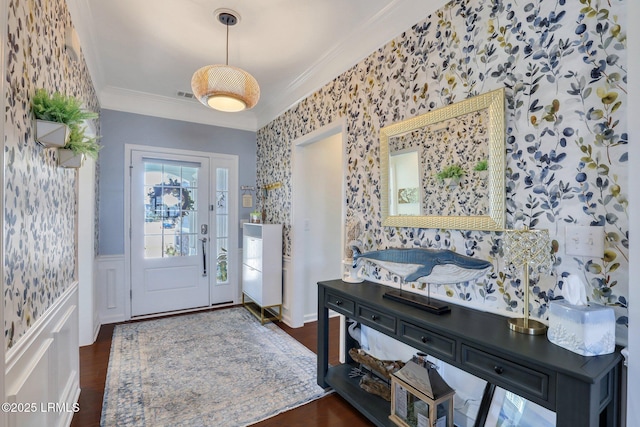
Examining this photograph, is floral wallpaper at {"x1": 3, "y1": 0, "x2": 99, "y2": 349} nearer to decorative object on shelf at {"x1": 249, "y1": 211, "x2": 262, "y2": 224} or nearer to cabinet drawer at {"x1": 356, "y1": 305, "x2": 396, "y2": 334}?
cabinet drawer at {"x1": 356, "y1": 305, "x2": 396, "y2": 334}

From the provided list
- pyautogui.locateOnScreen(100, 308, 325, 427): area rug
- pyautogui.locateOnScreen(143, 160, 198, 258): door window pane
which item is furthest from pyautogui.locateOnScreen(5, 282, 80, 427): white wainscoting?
pyautogui.locateOnScreen(143, 160, 198, 258): door window pane

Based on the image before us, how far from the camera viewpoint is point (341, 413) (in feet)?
7.03

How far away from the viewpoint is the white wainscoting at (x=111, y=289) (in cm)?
378

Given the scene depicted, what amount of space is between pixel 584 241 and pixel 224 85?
2.22 m

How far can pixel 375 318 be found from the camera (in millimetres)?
1939

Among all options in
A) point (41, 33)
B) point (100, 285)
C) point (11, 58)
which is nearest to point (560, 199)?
point (11, 58)

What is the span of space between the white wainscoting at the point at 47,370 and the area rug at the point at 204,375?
0.30 meters

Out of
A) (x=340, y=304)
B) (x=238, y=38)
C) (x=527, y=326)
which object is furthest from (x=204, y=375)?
(x=238, y=38)

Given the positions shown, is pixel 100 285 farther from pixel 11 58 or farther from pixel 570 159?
pixel 570 159

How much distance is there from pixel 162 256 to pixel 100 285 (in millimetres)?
730

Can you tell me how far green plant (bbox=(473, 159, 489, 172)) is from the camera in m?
1.71

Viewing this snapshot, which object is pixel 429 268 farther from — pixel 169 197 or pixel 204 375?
pixel 169 197

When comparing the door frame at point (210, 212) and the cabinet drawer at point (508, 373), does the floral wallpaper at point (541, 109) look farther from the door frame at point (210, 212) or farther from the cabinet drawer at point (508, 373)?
the door frame at point (210, 212)

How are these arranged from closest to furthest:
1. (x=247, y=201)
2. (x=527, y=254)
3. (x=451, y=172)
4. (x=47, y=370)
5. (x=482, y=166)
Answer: (x=527, y=254) → (x=47, y=370) → (x=482, y=166) → (x=451, y=172) → (x=247, y=201)
